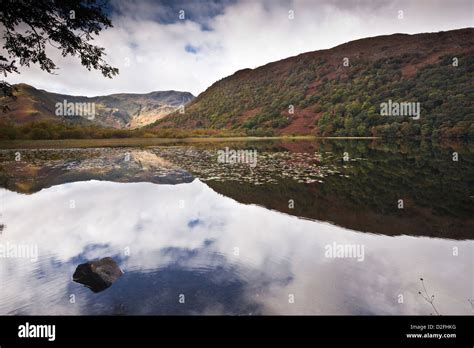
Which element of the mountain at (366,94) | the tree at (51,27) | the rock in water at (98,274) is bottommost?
the rock in water at (98,274)

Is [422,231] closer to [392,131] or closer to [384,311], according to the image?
[384,311]

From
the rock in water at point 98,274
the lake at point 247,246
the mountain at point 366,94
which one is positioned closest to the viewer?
the lake at point 247,246

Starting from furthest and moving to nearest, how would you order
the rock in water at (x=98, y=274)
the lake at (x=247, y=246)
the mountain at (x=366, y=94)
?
the mountain at (x=366, y=94)
the rock in water at (x=98, y=274)
the lake at (x=247, y=246)

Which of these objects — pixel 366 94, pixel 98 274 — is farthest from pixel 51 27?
pixel 366 94

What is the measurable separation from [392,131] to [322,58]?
124 metres

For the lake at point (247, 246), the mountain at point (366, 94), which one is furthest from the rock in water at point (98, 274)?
the mountain at point (366, 94)

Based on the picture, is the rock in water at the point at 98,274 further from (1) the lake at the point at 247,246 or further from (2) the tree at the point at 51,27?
(2) the tree at the point at 51,27

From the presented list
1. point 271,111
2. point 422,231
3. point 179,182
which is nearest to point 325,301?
point 422,231

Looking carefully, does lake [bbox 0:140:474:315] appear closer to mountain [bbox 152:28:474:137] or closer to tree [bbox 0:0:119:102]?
tree [bbox 0:0:119:102]

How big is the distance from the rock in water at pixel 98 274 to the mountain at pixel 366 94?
85.3 m

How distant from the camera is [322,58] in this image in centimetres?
18300

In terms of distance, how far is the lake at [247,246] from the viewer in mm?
5895

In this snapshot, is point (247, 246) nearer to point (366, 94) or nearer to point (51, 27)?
point (51, 27)

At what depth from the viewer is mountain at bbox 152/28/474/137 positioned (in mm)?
78594
